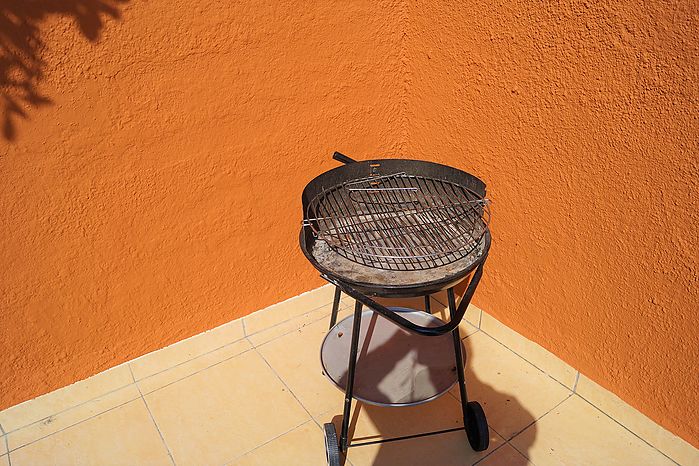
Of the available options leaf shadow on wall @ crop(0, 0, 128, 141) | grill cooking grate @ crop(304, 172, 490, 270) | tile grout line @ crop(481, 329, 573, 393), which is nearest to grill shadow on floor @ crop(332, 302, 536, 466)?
tile grout line @ crop(481, 329, 573, 393)

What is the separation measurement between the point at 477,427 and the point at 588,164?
1166mm

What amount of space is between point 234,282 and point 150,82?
1.08m

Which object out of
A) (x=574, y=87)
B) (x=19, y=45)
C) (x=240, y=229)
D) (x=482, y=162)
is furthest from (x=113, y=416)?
(x=574, y=87)

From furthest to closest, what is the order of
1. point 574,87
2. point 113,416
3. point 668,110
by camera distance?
point 113,416 → point 574,87 → point 668,110

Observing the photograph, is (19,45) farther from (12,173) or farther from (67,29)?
(12,173)

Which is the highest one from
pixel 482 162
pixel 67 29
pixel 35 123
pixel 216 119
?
pixel 67 29

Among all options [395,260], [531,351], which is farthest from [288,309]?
[531,351]

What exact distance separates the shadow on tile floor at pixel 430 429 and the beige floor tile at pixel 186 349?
0.76m

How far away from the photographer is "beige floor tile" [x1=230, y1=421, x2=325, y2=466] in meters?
2.08

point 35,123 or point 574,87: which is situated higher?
point 35,123

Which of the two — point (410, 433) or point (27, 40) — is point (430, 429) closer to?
point (410, 433)

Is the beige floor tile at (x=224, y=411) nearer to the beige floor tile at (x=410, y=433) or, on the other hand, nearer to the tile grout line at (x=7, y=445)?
the beige floor tile at (x=410, y=433)

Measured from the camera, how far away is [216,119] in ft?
7.26

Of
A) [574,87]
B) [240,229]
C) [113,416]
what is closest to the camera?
[574,87]
